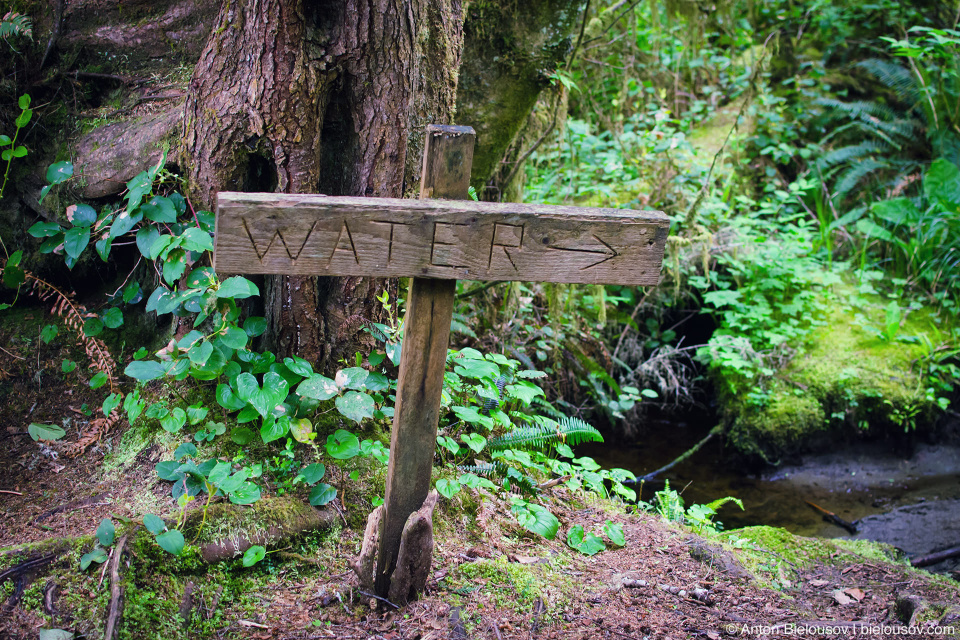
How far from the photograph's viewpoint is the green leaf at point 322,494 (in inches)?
94.4

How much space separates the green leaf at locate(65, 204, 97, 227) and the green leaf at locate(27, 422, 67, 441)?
862 millimetres

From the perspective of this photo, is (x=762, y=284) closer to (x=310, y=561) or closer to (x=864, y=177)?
(x=864, y=177)

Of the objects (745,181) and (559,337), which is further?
(745,181)

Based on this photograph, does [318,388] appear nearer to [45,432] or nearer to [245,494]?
[245,494]

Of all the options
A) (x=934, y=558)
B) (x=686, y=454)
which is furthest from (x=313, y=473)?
(x=934, y=558)

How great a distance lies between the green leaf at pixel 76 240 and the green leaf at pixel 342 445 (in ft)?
4.37

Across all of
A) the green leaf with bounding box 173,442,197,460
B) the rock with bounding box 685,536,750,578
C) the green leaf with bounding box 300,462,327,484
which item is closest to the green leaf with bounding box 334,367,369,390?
the green leaf with bounding box 300,462,327,484

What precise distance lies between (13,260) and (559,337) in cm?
345

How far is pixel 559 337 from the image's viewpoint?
481 cm

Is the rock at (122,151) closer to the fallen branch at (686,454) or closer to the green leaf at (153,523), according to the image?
the green leaf at (153,523)

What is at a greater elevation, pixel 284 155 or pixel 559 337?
pixel 284 155

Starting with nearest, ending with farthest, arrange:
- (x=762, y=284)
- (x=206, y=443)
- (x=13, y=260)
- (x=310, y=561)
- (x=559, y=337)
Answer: (x=310, y=561) < (x=206, y=443) < (x=13, y=260) < (x=559, y=337) < (x=762, y=284)

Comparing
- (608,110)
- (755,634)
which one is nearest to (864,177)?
(608,110)

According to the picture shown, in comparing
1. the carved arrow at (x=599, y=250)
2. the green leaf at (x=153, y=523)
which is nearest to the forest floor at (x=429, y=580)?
the green leaf at (x=153, y=523)
